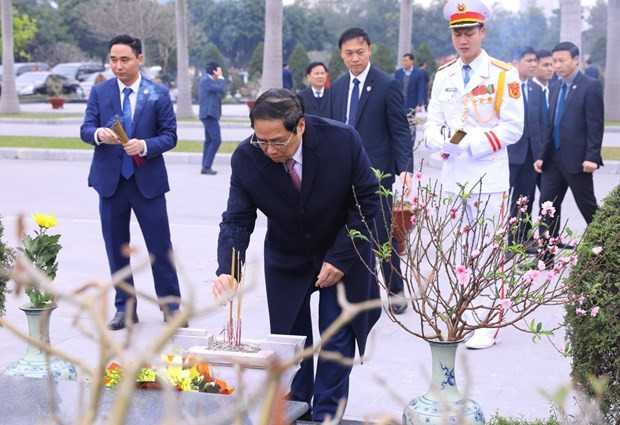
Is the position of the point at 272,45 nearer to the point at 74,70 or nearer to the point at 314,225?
the point at 314,225

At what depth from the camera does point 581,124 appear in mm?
8312

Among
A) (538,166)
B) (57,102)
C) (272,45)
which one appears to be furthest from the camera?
(57,102)

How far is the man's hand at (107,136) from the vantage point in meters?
6.04

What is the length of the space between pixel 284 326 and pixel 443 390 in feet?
2.59

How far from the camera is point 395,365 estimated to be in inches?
225

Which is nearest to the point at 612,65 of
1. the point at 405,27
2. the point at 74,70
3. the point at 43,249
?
the point at 405,27

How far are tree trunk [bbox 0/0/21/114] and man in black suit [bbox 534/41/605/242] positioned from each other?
Result: 66.7ft

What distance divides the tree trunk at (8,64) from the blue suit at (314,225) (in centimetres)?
2315

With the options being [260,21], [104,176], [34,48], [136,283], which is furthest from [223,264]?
[260,21]

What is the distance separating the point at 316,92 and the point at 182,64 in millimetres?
17953

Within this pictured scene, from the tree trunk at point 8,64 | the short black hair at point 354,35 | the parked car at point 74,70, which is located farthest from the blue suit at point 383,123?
the parked car at point 74,70

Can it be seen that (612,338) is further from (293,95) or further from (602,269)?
(293,95)

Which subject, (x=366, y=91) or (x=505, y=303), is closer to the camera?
(x=505, y=303)

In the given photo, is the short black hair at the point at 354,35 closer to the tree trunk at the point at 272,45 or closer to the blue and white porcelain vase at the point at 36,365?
the blue and white porcelain vase at the point at 36,365
